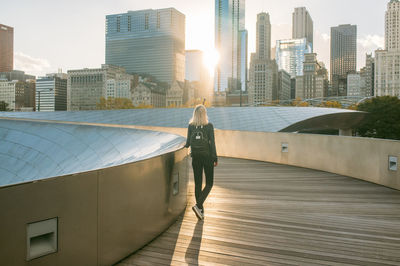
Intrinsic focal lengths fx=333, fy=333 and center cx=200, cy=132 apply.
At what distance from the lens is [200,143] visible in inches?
184

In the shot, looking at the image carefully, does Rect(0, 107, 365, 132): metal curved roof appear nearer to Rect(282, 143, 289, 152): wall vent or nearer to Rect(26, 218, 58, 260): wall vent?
Rect(282, 143, 289, 152): wall vent

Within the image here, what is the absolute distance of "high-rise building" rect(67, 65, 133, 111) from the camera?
164375 millimetres

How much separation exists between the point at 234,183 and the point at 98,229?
4.93 m

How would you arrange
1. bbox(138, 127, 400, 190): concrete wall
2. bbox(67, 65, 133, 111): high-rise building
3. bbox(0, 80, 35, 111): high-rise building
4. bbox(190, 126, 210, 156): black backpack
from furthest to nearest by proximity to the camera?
bbox(0, 80, 35, 111): high-rise building < bbox(67, 65, 133, 111): high-rise building < bbox(138, 127, 400, 190): concrete wall < bbox(190, 126, 210, 156): black backpack

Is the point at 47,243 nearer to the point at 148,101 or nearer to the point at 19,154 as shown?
the point at 19,154

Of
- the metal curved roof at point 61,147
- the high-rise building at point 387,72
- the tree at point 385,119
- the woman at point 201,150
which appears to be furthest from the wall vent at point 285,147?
the high-rise building at point 387,72

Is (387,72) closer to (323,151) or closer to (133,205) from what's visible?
(323,151)

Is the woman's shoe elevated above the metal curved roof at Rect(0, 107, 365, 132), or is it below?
below

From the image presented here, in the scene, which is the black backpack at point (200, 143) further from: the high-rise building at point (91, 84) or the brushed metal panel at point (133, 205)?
the high-rise building at point (91, 84)

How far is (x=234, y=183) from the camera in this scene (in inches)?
303

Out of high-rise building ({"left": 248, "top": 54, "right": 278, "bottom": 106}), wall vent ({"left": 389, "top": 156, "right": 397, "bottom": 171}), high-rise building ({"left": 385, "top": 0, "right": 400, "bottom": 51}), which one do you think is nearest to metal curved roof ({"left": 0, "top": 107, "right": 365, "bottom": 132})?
wall vent ({"left": 389, "top": 156, "right": 397, "bottom": 171})

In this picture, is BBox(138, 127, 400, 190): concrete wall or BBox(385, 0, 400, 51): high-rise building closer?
BBox(138, 127, 400, 190): concrete wall

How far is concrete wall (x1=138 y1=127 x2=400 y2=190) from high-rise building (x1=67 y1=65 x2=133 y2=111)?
155366 mm

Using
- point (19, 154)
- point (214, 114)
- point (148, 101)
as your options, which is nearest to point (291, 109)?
point (214, 114)
